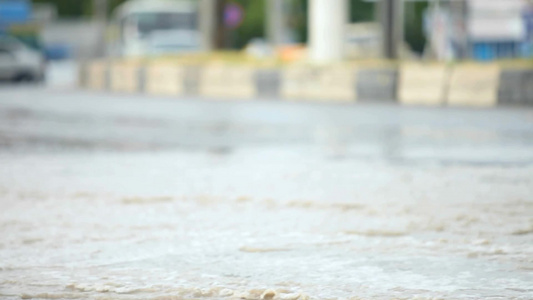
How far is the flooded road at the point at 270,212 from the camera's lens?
187 inches

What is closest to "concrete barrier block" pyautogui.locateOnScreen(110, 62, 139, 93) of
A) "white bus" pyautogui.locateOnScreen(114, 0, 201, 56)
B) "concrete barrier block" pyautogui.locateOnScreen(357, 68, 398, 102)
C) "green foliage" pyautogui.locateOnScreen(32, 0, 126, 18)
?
"concrete barrier block" pyautogui.locateOnScreen(357, 68, 398, 102)

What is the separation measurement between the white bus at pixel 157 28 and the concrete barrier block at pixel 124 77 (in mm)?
25832

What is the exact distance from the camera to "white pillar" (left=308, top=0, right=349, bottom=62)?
20312 mm

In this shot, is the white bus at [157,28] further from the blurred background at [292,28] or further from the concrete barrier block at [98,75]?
the concrete barrier block at [98,75]

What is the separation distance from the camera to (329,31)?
66.8 ft

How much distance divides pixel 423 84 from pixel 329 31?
393cm

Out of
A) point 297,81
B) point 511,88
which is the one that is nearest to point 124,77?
point 297,81

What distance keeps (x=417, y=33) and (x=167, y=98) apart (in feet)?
143

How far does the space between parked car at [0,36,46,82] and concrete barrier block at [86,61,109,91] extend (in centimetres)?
761

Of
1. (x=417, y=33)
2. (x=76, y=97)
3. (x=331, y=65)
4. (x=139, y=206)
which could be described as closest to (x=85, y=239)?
(x=139, y=206)

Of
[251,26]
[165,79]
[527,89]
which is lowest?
[251,26]

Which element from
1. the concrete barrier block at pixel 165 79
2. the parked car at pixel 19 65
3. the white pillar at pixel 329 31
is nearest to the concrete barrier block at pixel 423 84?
the white pillar at pixel 329 31

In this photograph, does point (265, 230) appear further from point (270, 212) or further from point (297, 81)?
point (297, 81)

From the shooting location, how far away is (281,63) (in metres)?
19.4
